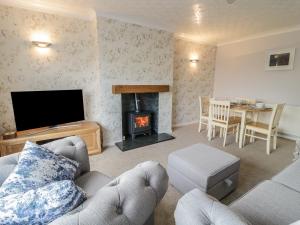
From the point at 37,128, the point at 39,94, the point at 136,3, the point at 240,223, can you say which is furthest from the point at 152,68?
the point at 240,223

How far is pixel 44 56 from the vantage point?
2.66 m

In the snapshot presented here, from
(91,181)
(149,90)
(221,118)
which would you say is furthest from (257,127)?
(91,181)

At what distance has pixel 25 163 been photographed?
1005mm

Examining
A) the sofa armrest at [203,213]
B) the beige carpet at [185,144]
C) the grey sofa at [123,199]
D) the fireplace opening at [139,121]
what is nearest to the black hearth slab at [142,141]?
the fireplace opening at [139,121]

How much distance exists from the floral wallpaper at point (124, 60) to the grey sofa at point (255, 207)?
2.55 metres

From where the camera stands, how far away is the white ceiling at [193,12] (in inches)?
97.0

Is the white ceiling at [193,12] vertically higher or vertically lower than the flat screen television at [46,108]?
higher

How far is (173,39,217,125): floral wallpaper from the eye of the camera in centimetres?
442

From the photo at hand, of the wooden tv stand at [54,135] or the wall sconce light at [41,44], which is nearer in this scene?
the wooden tv stand at [54,135]

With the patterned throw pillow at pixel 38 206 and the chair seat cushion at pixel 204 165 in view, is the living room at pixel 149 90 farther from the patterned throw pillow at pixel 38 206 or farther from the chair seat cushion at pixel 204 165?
the patterned throw pillow at pixel 38 206

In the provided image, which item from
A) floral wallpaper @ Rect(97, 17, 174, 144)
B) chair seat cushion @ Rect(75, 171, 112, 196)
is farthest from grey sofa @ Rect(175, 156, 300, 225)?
floral wallpaper @ Rect(97, 17, 174, 144)

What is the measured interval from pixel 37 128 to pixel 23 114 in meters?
0.32

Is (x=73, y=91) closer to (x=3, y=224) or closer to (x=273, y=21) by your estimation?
(x=3, y=224)

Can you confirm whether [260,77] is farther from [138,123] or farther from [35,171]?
[35,171]
